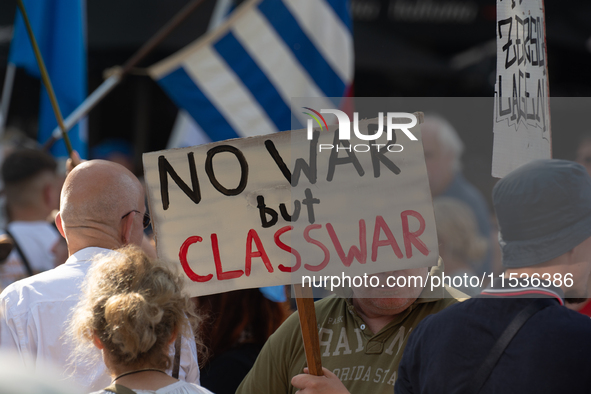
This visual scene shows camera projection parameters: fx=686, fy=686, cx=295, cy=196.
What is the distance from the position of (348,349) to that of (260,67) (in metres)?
2.72

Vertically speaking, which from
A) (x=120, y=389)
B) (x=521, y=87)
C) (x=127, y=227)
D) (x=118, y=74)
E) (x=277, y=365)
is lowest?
(x=277, y=365)

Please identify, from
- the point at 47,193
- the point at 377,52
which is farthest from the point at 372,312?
the point at 377,52

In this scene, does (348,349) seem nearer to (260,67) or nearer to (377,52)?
(260,67)

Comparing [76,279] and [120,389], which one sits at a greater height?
[76,279]

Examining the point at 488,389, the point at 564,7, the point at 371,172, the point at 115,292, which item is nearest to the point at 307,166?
the point at 371,172

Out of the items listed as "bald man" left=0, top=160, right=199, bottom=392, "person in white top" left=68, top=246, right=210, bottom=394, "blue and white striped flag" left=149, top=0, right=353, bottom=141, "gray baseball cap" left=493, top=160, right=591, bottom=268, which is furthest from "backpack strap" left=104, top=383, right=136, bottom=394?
"blue and white striped flag" left=149, top=0, right=353, bottom=141

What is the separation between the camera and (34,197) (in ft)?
13.2

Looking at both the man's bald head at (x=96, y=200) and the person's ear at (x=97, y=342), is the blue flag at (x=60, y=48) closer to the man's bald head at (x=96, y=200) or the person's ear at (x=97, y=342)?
the man's bald head at (x=96, y=200)

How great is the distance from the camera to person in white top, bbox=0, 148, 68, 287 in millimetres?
3740

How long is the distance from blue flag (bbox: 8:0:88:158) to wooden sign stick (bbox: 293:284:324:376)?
296cm

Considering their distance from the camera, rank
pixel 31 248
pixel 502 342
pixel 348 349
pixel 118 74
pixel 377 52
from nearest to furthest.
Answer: pixel 502 342, pixel 348 349, pixel 31 248, pixel 118 74, pixel 377 52

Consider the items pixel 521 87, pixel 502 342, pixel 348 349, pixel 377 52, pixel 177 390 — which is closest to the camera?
pixel 502 342

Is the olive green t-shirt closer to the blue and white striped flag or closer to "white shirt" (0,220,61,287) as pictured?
"white shirt" (0,220,61,287)

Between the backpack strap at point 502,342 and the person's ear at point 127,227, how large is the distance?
115cm
